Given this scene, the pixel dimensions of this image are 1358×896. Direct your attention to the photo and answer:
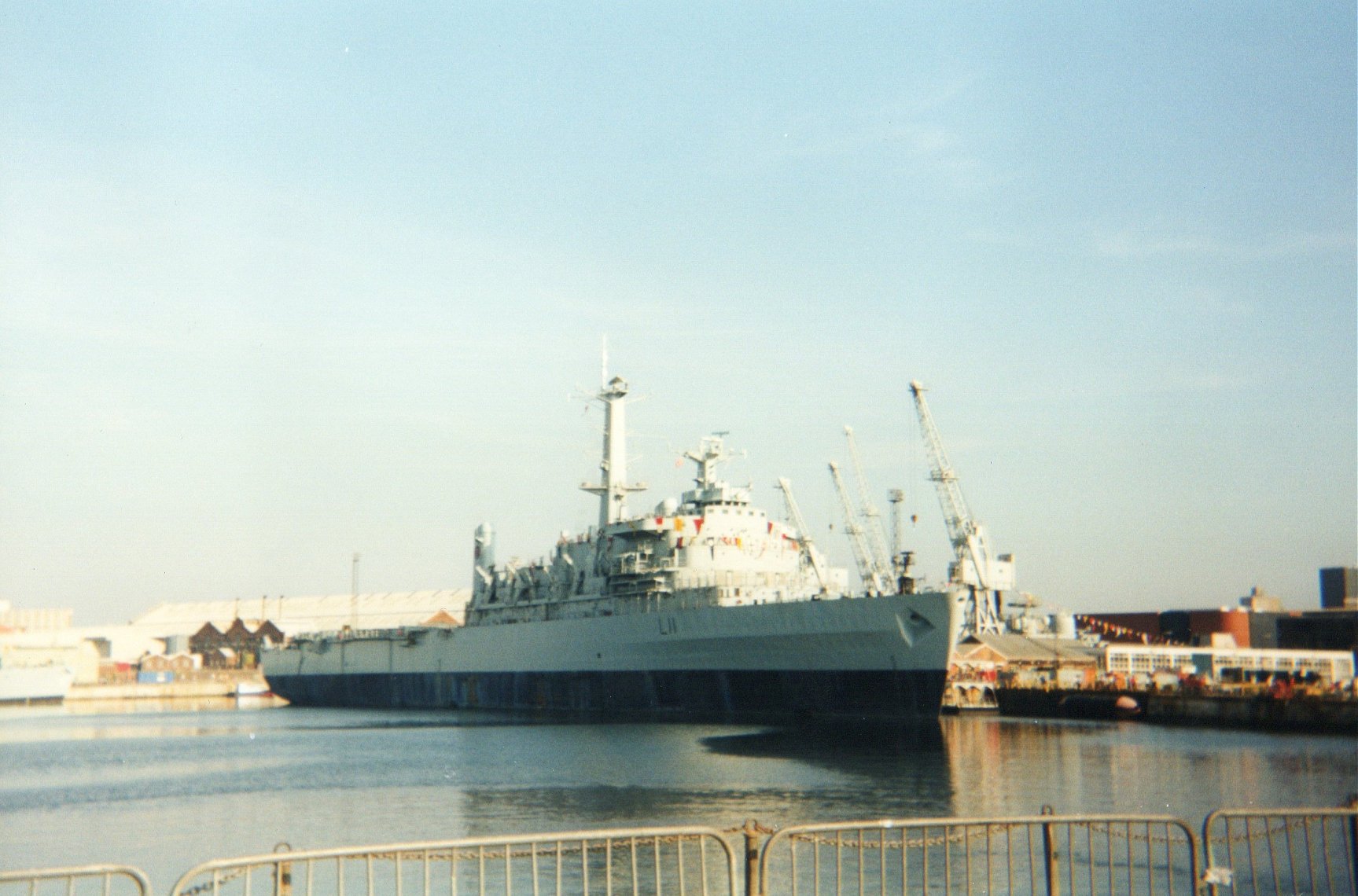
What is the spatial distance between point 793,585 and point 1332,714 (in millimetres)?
20266

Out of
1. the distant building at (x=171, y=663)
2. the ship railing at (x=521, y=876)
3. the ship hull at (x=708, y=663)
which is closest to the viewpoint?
the ship railing at (x=521, y=876)

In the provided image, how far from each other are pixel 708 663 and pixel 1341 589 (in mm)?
65677

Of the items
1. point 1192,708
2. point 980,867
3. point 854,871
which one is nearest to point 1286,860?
point 980,867

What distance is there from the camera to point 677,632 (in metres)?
46.6

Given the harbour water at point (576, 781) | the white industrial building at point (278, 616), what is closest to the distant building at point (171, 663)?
the white industrial building at point (278, 616)

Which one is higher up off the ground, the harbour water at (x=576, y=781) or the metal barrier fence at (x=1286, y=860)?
the metal barrier fence at (x=1286, y=860)

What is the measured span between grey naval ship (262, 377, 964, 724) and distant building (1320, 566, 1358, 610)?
163ft

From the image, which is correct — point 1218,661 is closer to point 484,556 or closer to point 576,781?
point 484,556

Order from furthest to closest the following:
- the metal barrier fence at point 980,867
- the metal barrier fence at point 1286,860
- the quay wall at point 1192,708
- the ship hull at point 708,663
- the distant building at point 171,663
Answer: the distant building at point 171,663 < the quay wall at point 1192,708 < the ship hull at point 708,663 < the metal barrier fence at point 980,867 < the metal barrier fence at point 1286,860

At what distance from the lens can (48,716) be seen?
224 ft

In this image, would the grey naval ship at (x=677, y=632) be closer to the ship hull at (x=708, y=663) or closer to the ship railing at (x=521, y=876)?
the ship hull at (x=708, y=663)

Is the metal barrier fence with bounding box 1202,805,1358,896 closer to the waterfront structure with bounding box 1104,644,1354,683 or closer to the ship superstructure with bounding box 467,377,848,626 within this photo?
the ship superstructure with bounding box 467,377,848,626

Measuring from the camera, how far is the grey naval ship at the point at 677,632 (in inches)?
1574

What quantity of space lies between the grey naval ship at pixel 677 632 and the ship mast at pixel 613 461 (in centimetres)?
8
